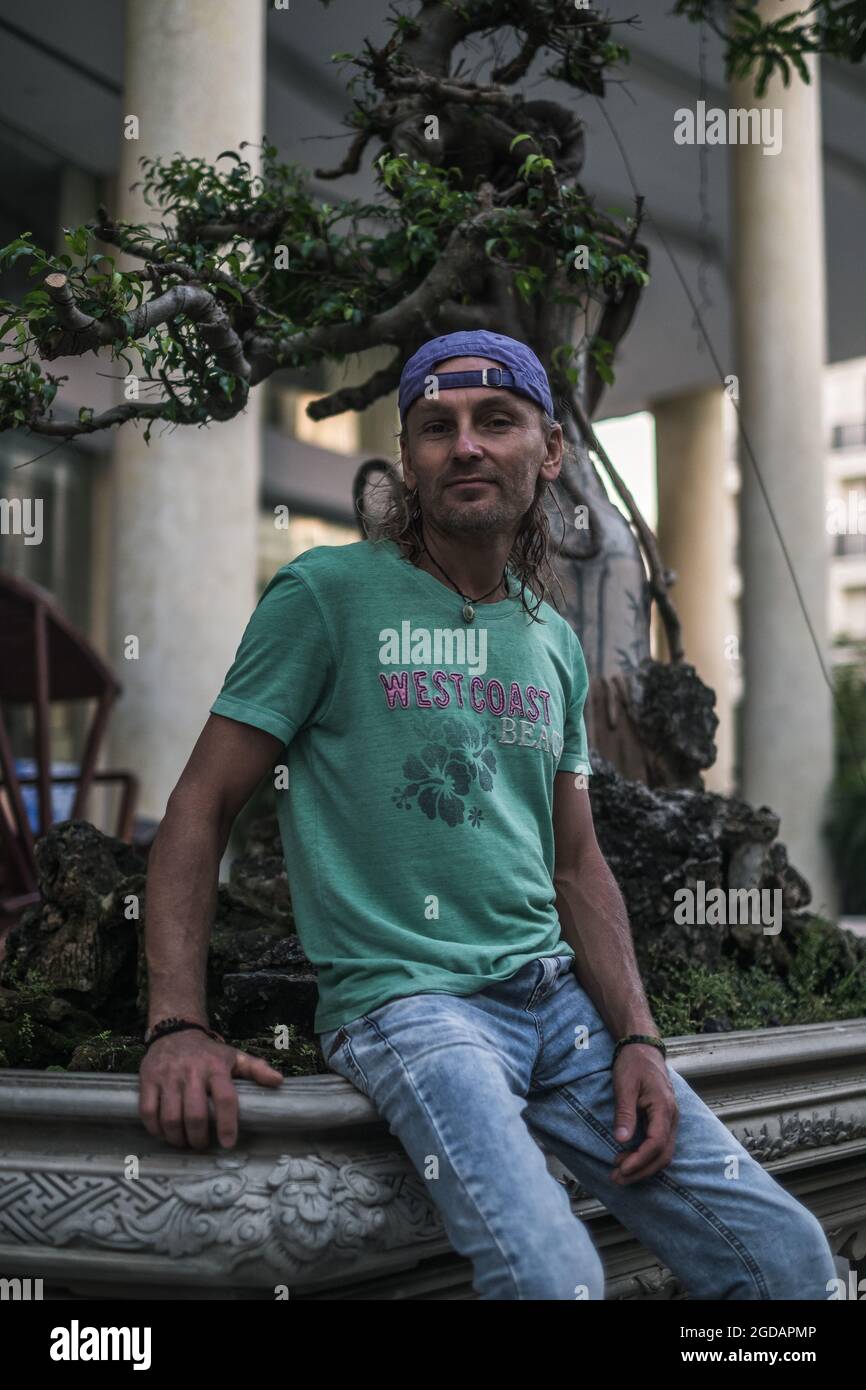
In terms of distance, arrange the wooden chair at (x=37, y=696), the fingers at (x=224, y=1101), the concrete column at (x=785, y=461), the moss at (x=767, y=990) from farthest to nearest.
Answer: the concrete column at (x=785, y=461) → the wooden chair at (x=37, y=696) → the moss at (x=767, y=990) → the fingers at (x=224, y=1101)

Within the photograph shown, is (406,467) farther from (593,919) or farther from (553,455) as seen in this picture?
(593,919)

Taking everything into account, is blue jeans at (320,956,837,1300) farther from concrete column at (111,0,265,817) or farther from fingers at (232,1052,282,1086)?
concrete column at (111,0,265,817)

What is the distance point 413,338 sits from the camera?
3.62 m

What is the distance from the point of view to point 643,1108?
6.84 feet

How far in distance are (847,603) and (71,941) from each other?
155 ft

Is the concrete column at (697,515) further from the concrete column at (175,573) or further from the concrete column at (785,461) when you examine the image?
the concrete column at (175,573)

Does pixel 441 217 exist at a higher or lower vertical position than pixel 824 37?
lower

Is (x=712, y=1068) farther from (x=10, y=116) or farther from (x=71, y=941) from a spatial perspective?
(x=10, y=116)

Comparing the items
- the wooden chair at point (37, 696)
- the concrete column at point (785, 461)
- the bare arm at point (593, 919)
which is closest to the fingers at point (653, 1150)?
the bare arm at point (593, 919)

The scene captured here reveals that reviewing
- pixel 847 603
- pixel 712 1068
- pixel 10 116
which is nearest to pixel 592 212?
pixel 712 1068

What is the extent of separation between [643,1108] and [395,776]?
24.4 inches

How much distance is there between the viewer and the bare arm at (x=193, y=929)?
73.4 inches

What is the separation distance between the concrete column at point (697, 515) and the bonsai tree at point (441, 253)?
12277 millimetres
